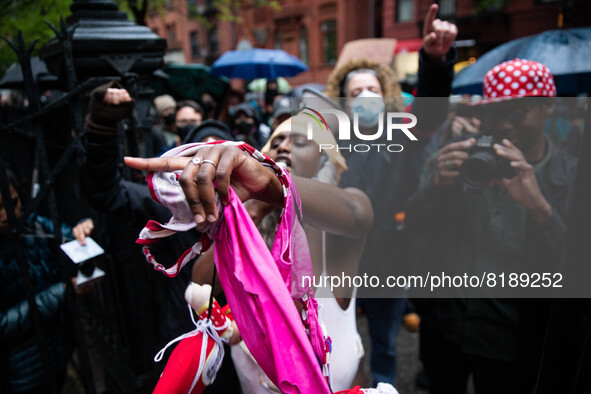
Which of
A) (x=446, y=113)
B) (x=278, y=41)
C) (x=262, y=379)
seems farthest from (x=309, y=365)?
(x=278, y=41)

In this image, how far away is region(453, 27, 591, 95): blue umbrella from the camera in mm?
3055

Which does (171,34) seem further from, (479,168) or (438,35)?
(479,168)

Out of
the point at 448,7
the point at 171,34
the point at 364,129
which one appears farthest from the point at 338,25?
the point at 364,129

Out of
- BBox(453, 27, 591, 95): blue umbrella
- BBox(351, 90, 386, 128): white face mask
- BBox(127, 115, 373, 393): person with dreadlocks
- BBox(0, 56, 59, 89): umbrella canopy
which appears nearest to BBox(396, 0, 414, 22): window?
BBox(453, 27, 591, 95): blue umbrella

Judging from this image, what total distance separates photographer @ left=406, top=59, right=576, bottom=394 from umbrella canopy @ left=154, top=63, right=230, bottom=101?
22.6ft

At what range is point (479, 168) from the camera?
5.24 feet

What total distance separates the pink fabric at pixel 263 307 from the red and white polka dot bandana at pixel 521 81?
4.89ft

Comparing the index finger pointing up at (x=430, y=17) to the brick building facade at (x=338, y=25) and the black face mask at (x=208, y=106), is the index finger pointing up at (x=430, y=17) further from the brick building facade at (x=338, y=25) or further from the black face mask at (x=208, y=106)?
the brick building facade at (x=338, y=25)

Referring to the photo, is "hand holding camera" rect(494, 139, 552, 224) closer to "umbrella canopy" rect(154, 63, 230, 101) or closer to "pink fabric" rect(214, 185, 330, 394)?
"pink fabric" rect(214, 185, 330, 394)

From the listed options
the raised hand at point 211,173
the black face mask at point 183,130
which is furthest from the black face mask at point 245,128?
the raised hand at point 211,173

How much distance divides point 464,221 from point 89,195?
70.9 inches

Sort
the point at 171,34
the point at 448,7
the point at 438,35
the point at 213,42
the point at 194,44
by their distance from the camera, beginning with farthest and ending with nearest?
the point at 171,34
the point at 194,44
the point at 213,42
the point at 448,7
the point at 438,35

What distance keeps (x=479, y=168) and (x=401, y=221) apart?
73cm

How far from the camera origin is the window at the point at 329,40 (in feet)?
64.8
